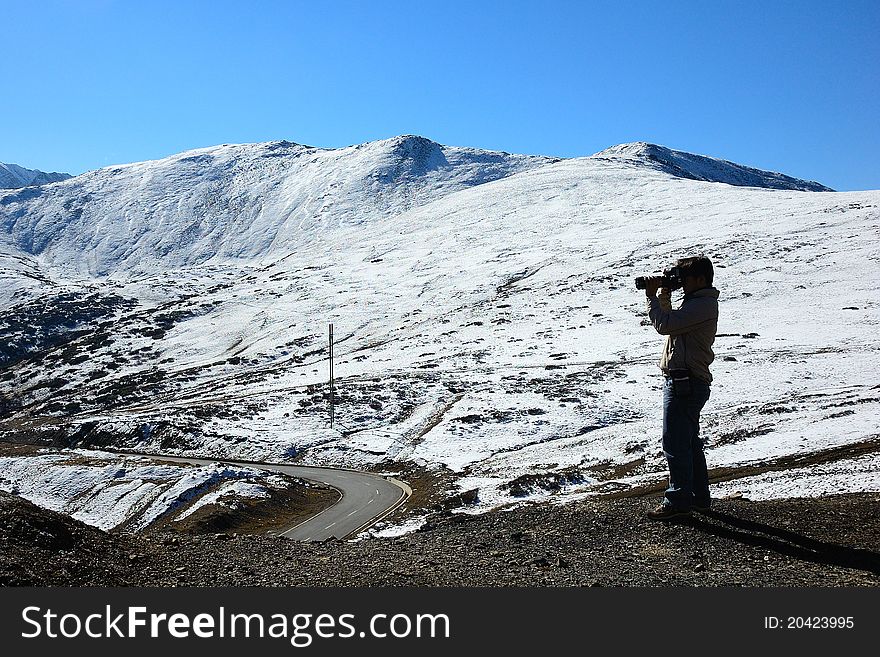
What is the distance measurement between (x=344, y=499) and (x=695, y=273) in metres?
47.1

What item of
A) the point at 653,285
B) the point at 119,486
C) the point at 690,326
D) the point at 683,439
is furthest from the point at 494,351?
the point at 690,326

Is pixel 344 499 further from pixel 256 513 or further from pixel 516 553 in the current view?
pixel 516 553

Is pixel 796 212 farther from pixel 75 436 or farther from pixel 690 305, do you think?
pixel 690 305

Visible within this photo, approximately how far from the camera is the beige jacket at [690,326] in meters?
9.80

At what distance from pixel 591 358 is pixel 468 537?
8015 cm

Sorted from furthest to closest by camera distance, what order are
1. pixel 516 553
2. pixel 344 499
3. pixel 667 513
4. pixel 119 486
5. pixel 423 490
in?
pixel 119 486 < pixel 423 490 < pixel 344 499 < pixel 667 513 < pixel 516 553

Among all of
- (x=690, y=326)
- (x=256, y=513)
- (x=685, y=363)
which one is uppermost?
(x=690, y=326)

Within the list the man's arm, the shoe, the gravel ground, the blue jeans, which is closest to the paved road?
the gravel ground

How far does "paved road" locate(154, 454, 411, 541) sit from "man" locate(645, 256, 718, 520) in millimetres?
30580

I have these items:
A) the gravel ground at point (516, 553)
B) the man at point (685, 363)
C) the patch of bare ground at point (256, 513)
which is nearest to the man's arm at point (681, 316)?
the man at point (685, 363)

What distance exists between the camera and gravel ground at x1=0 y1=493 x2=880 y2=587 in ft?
25.4

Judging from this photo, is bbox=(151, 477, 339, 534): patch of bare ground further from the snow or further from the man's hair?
the man's hair

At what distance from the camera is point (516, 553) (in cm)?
947

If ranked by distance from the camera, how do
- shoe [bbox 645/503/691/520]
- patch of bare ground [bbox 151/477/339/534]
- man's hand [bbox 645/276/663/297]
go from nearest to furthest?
man's hand [bbox 645/276/663/297], shoe [bbox 645/503/691/520], patch of bare ground [bbox 151/477/339/534]
